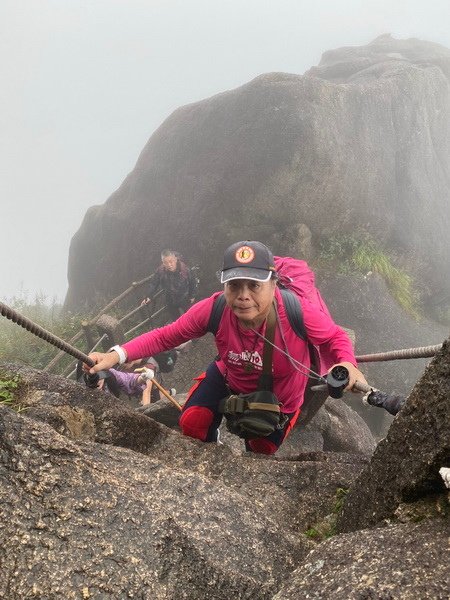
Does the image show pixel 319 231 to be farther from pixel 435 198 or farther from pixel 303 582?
pixel 303 582

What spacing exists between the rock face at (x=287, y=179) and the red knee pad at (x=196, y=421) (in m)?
11.6

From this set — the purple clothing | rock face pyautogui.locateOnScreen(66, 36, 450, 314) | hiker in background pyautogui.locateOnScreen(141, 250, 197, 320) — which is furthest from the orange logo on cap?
rock face pyautogui.locateOnScreen(66, 36, 450, 314)

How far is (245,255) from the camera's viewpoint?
4543 millimetres

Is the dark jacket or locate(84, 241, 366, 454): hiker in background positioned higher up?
locate(84, 241, 366, 454): hiker in background

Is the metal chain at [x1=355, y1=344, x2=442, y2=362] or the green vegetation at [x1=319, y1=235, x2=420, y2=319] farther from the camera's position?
the green vegetation at [x1=319, y1=235, x2=420, y2=319]

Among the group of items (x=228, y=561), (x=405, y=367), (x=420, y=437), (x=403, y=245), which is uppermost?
(x=420, y=437)

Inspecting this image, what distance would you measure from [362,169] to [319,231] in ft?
11.7

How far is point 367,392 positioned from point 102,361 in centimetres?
295

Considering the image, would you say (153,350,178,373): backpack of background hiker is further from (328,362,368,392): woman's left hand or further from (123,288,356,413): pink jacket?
(328,362,368,392): woman's left hand

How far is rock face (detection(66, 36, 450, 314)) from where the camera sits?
1669 centimetres

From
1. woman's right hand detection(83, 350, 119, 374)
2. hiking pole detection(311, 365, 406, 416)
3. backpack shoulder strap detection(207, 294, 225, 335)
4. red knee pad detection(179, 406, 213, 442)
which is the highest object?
backpack shoulder strap detection(207, 294, 225, 335)

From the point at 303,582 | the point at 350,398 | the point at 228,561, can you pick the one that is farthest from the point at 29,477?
the point at 350,398

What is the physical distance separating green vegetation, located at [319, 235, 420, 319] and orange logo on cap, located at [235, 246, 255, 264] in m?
12.4

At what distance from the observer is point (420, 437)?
2.47 meters
